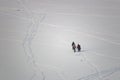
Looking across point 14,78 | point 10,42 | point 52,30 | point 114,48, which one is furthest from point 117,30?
point 14,78

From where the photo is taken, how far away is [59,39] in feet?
53.6

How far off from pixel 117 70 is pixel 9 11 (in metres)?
10.8

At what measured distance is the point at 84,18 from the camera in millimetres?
19469

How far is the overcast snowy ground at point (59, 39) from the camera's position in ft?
41.1

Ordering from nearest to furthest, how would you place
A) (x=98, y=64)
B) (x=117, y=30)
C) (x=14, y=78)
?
(x=14, y=78), (x=98, y=64), (x=117, y=30)

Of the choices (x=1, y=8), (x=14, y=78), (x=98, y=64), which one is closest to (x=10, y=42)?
(x=14, y=78)

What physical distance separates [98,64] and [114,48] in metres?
2.11

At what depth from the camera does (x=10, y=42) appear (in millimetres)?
15711

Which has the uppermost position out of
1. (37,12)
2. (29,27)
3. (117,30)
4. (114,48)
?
(37,12)

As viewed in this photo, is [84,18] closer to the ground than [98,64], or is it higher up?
higher up

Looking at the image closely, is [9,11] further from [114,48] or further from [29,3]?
[114,48]

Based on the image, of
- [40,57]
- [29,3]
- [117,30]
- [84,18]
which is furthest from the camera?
[29,3]

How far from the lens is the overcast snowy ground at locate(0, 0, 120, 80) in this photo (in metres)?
12.5

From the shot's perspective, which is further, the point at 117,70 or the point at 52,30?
the point at 52,30
